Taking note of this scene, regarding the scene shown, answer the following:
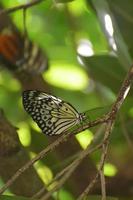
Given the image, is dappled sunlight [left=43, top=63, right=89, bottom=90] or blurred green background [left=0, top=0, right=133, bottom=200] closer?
blurred green background [left=0, top=0, right=133, bottom=200]

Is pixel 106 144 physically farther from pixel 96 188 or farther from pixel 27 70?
pixel 27 70

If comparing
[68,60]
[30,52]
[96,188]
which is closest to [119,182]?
[96,188]

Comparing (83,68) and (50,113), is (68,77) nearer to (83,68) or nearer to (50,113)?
(83,68)

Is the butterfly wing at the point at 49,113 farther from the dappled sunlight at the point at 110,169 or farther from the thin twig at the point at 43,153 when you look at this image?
the dappled sunlight at the point at 110,169

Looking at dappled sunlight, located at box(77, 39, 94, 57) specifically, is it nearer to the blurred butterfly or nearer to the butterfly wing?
the blurred butterfly

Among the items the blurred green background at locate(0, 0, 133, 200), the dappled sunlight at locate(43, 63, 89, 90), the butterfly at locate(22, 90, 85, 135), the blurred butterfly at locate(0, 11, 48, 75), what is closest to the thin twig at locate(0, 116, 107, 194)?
the butterfly at locate(22, 90, 85, 135)

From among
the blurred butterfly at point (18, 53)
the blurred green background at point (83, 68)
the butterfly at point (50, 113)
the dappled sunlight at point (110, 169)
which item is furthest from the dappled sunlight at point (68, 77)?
the butterfly at point (50, 113)
